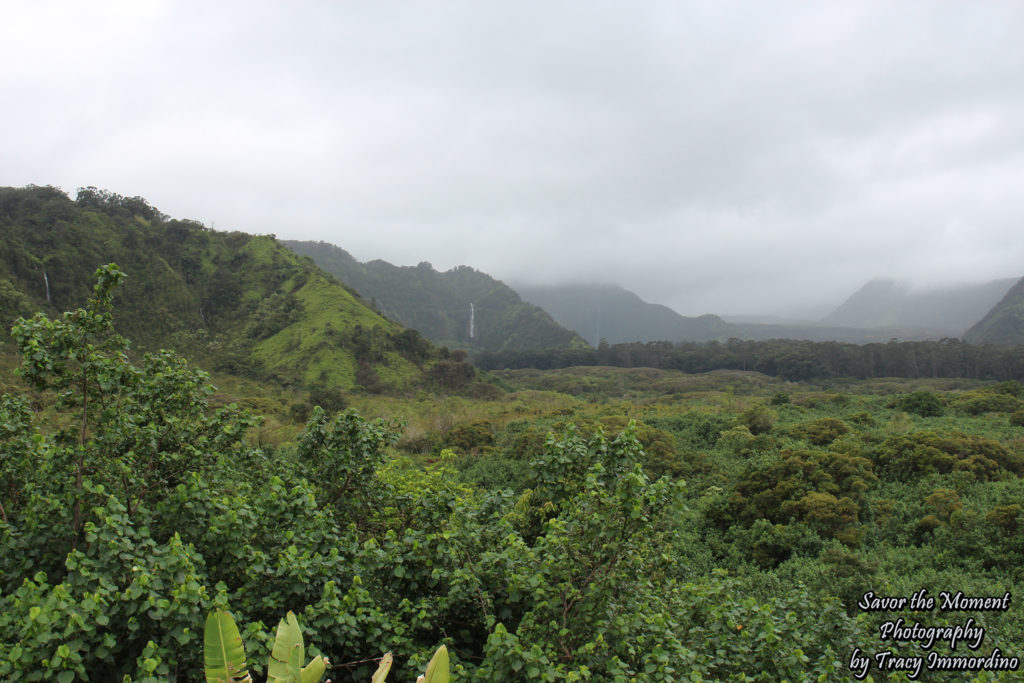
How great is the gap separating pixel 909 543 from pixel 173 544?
11188 millimetres

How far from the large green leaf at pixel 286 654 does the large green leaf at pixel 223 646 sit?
0.12m

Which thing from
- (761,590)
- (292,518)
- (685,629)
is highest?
(292,518)

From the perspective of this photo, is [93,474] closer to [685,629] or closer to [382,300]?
[685,629]

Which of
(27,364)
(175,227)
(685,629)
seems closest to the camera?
(27,364)

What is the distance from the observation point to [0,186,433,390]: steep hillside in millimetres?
40000

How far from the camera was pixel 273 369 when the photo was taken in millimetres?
40656

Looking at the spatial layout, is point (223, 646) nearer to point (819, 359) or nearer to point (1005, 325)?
point (819, 359)

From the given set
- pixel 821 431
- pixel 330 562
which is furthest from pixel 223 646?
pixel 821 431

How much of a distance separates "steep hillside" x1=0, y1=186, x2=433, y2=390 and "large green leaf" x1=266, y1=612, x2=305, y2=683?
36861 millimetres

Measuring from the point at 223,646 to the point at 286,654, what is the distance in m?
0.29

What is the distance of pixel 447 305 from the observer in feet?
464

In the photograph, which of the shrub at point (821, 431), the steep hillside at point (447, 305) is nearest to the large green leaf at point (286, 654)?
the shrub at point (821, 431)

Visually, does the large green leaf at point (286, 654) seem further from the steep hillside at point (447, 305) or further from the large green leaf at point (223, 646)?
the steep hillside at point (447, 305)

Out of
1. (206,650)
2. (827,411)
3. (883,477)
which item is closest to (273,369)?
(827,411)
